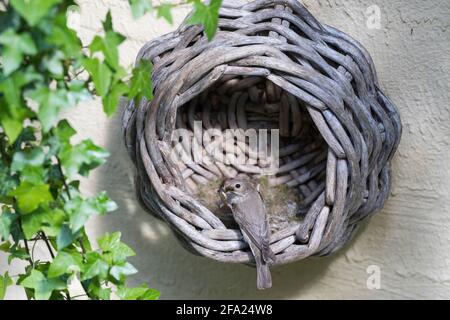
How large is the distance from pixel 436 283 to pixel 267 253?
0.36 meters

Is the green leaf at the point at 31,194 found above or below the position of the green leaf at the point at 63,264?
above

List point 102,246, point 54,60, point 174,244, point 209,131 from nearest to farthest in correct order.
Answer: point 54,60 < point 102,246 < point 209,131 < point 174,244

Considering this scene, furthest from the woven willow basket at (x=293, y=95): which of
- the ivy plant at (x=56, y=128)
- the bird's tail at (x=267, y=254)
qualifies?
the ivy plant at (x=56, y=128)

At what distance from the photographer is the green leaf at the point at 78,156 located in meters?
0.60

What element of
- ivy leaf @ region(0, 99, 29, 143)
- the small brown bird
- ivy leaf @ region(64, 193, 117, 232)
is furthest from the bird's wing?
ivy leaf @ region(0, 99, 29, 143)

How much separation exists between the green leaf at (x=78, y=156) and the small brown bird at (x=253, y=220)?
0.28m

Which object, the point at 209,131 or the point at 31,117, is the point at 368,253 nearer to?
the point at 209,131

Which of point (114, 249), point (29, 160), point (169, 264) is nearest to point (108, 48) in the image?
point (29, 160)

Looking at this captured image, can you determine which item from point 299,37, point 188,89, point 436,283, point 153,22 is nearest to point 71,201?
point 188,89

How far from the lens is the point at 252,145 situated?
42.7 inches

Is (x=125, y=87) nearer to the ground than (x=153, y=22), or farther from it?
nearer to the ground

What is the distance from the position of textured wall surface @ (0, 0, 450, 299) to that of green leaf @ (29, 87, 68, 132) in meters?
0.55

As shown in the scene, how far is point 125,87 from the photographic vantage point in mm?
601

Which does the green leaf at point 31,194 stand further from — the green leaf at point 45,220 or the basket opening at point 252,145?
the basket opening at point 252,145
